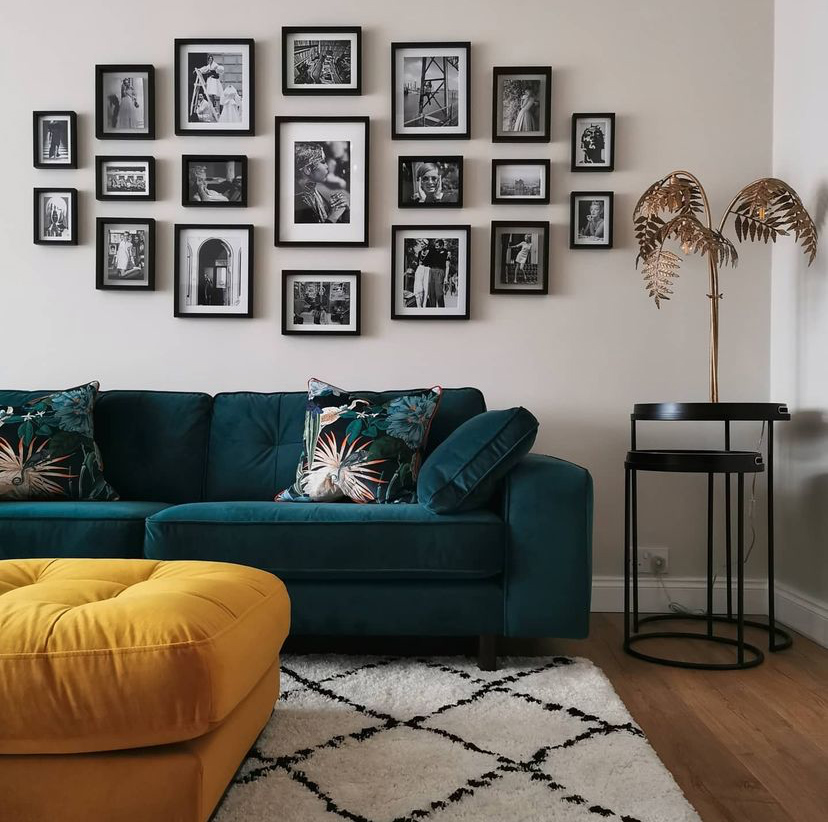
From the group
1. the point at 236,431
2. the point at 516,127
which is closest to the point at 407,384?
the point at 236,431

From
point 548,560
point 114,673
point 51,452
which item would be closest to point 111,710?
point 114,673

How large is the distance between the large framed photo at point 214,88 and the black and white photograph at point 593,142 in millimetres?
1287

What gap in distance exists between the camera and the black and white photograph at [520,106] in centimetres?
325

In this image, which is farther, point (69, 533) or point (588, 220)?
point (588, 220)

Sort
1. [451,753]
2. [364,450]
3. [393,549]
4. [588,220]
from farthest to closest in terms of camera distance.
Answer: [588,220] → [364,450] → [393,549] → [451,753]

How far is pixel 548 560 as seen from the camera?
233 centimetres

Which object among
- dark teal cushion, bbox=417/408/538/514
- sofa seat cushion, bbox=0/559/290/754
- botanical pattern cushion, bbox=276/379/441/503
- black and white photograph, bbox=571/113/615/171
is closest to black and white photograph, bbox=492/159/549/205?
black and white photograph, bbox=571/113/615/171

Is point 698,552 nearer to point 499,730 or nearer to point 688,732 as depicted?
point 688,732

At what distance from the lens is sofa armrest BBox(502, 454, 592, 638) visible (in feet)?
7.65

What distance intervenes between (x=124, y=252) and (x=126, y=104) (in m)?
0.59

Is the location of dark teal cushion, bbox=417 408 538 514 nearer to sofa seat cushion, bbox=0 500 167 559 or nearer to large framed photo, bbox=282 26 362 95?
sofa seat cushion, bbox=0 500 167 559

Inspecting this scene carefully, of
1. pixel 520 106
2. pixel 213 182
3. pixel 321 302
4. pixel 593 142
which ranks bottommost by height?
pixel 321 302

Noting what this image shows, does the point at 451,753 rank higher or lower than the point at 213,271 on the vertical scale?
lower

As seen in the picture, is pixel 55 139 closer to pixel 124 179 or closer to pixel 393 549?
pixel 124 179
